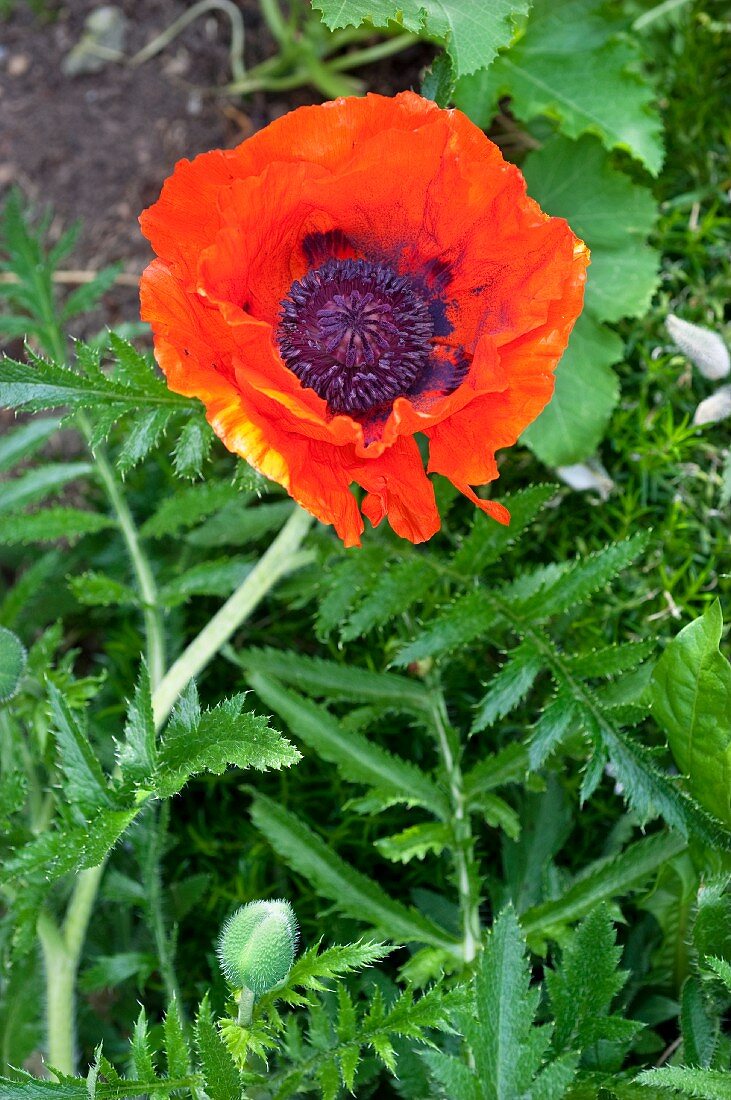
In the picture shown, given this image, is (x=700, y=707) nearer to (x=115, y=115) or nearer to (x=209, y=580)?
(x=209, y=580)

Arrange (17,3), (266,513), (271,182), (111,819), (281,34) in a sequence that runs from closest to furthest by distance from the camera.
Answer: (271,182) < (111,819) < (266,513) < (281,34) < (17,3)

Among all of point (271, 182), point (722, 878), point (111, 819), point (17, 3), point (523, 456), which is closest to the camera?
point (271, 182)

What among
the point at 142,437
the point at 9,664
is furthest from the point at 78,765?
the point at 142,437

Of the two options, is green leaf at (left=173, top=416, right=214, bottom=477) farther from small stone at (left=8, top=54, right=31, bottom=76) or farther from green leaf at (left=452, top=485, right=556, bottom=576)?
small stone at (left=8, top=54, right=31, bottom=76)

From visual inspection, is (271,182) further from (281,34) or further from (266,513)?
(281,34)

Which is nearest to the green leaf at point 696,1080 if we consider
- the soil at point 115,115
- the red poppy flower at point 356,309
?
the red poppy flower at point 356,309

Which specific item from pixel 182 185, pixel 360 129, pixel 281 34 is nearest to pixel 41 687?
pixel 182 185

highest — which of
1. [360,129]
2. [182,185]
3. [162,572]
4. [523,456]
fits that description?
[360,129]

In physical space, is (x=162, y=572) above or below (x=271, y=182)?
below
